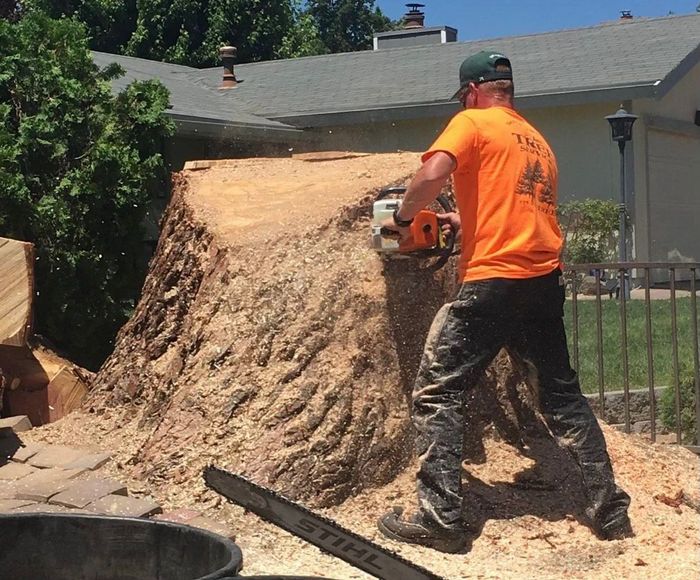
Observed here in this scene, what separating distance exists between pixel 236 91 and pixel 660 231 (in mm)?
7354

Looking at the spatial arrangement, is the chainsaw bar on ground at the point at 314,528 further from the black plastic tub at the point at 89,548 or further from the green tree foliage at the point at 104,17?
the green tree foliage at the point at 104,17

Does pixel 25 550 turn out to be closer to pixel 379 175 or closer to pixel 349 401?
pixel 349 401

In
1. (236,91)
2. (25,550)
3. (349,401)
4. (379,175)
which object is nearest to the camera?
(25,550)

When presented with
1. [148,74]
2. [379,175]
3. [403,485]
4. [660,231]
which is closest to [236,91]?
[148,74]

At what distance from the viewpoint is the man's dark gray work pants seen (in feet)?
14.8

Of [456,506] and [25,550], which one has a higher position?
[25,550]

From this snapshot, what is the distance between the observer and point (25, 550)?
7.82 feet

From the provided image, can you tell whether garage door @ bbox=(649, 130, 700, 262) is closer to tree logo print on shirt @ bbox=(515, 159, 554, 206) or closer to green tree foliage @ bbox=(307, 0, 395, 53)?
tree logo print on shirt @ bbox=(515, 159, 554, 206)

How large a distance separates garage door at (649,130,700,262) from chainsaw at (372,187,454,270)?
12.5 metres

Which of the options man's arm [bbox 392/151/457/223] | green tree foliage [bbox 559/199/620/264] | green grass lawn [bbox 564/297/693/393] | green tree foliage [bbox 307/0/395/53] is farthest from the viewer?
green tree foliage [bbox 307/0/395/53]

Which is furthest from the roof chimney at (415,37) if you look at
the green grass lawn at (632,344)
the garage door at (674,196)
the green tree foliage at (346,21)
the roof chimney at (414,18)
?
the green tree foliage at (346,21)

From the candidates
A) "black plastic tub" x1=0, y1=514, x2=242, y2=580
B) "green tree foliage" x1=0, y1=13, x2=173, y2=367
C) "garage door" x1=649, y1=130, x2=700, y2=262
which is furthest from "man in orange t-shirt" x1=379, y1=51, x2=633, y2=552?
"garage door" x1=649, y1=130, x2=700, y2=262

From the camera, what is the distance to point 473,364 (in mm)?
4527

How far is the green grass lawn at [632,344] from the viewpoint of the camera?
8.45 meters
